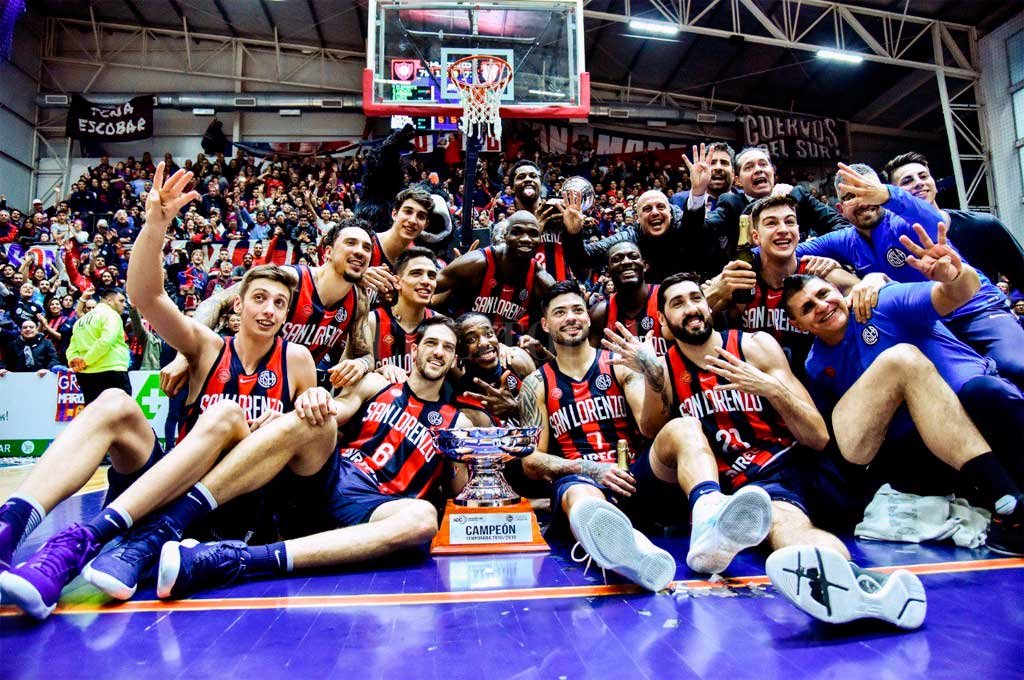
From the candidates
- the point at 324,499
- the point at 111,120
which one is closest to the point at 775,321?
the point at 324,499

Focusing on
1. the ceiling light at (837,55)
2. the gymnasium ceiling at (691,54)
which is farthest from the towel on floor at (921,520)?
the gymnasium ceiling at (691,54)

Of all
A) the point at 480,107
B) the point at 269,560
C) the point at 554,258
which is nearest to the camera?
the point at 269,560

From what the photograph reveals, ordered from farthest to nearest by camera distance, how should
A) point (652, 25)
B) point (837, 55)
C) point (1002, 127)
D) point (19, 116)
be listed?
1. point (19, 116)
2. point (1002, 127)
3. point (837, 55)
4. point (652, 25)

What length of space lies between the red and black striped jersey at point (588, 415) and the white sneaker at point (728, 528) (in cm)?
122

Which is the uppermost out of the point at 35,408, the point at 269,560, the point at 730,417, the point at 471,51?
the point at 471,51

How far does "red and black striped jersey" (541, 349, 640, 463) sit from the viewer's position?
3.80 metres

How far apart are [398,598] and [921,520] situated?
2.59 metres

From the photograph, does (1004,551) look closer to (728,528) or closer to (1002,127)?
(728,528)

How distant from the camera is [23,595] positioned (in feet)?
7.24

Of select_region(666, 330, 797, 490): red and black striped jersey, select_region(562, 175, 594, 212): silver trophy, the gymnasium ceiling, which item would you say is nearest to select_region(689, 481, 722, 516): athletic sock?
select_region(666, 330, 797, 490): red and black striped jersey

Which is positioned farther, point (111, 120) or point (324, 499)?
point (111, 120)

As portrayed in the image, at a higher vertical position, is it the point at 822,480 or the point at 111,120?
the point at 111,120

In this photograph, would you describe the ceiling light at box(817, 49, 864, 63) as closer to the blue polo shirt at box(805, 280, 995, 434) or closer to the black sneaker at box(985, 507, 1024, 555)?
the blue polo shirt at box(805, 280, 995, 434)

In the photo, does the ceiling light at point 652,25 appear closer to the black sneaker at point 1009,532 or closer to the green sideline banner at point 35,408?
the green sideline banner at point 35,408
